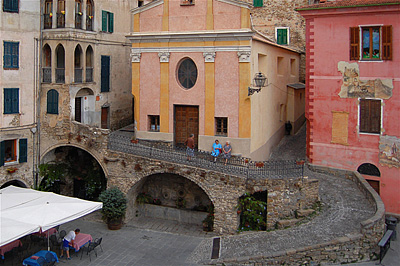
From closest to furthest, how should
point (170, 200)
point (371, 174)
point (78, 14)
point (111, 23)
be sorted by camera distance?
point (371, 174) < point (170, 200) < point (78, 14) < point (111, 23)

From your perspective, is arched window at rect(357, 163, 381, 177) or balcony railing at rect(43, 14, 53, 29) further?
balcony railing at rect(43, 14, 53, 29)

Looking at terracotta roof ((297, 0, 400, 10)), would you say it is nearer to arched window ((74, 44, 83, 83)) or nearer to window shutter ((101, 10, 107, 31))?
window shutter ((101, 10, 107, 31))

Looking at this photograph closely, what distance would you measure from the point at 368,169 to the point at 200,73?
31.5ft

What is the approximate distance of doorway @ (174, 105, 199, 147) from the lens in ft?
73.5

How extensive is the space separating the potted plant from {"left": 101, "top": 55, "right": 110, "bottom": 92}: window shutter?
792 cm

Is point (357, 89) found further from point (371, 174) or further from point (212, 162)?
point (212, 162)

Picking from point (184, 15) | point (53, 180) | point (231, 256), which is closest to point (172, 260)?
point (231, 256)

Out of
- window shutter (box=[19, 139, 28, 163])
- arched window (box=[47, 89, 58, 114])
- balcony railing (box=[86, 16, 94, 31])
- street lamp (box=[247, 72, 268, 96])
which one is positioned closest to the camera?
street lamp (box=[247, 72, 268, 96])

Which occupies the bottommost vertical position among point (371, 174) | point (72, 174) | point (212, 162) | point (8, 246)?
point (8, 246)

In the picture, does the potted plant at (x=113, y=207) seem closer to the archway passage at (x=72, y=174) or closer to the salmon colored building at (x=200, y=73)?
the archway passage at (x=72, y=174)

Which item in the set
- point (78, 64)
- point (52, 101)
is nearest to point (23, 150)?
point (52, 101)

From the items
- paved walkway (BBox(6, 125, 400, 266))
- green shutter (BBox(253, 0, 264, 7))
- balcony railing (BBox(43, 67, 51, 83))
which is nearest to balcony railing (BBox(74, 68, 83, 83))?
balcony railing (BBox(43, 67, 51, 83))

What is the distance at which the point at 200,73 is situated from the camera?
21781mm

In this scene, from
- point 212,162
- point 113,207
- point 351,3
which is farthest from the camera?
point 351,3
